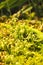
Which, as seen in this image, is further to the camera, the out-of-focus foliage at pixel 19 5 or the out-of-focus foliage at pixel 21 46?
the out-of-focus foliage at pixel 19 5

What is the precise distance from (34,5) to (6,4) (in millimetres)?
1268

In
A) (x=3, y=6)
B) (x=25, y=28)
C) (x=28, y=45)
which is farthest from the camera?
(x=3, y=6)

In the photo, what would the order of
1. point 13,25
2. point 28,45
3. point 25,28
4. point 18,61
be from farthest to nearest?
point 13,25
point 25,28
point 28,45
point 18,61

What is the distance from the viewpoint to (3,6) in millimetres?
9844

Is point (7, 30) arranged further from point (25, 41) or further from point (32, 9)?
point (32, 9)

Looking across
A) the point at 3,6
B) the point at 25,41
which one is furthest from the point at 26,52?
the point at 3,6

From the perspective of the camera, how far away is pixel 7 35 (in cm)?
683

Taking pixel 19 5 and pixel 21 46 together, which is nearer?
pixel 21 46

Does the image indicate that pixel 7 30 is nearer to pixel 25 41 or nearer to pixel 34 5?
pixel 25 41

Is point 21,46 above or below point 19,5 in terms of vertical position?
below

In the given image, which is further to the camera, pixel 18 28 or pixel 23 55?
pixel 18 28

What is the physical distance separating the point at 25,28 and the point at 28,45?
2.85 ft

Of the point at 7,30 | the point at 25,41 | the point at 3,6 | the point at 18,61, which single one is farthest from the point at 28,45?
the point at 3,6

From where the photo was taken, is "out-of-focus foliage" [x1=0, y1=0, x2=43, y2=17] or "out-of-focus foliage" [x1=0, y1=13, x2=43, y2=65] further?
"out-of-focus foliage" [x1=0, y1=0, x2=43, y2=17]
